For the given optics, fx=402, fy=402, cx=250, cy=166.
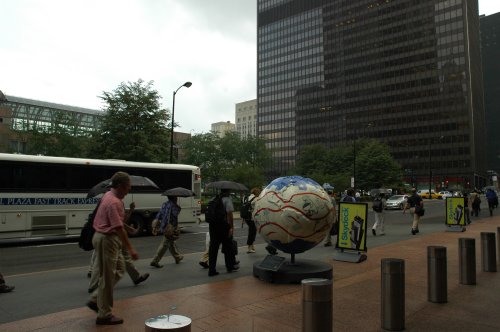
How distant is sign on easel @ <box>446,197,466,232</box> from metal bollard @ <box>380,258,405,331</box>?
44.3 ft

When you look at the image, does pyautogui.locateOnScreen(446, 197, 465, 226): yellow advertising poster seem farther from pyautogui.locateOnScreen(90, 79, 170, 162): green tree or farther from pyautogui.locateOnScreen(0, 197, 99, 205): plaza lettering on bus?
pyautogui.locateOnScreen(90, 79, 170, 162): green tree

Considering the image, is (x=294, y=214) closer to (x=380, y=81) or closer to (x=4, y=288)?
(x=4, y=288)

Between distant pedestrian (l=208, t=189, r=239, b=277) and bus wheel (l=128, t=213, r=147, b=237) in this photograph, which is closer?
distant pedestrian (l=208, t=189, r=239, b=277)

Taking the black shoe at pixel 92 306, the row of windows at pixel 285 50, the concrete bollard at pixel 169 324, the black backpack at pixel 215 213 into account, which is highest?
the row of windows at pixel 285 50

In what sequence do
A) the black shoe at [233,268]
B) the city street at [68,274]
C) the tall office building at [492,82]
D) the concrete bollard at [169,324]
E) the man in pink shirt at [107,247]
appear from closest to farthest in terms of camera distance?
1. the concrete bollard at [169,324]
2. the man in pink shirt at [107,247]
3. the city street at [68,274]
4. the black shoe at [233,268]
5. the tall office building at [492,82]

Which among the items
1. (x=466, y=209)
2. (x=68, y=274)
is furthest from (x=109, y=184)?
(x=466, y=209)

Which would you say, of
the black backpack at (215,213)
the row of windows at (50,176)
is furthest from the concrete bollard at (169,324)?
the row of windows at (50,176)

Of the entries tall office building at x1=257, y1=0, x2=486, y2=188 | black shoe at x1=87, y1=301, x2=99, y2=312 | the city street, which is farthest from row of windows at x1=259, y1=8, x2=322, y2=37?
black shoe at x1=87, y1=301, x2=99, y2=312

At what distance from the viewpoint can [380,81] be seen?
11869 cm

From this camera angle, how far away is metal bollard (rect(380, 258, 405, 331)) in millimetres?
5051

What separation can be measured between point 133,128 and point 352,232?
26795mm

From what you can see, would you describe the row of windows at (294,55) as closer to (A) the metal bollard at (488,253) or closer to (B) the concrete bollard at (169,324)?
(A) the metal bollard at (488,253)

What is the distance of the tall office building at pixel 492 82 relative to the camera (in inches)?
6171

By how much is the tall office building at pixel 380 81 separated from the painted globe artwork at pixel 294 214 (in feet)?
290
